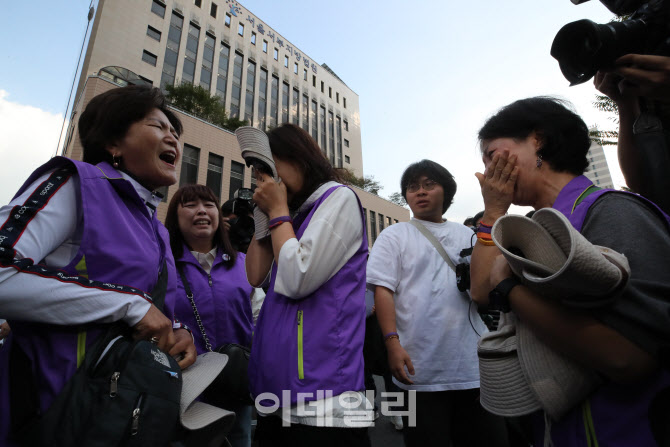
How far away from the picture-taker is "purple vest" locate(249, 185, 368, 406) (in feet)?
3.71

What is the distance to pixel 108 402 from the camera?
34.5 inches

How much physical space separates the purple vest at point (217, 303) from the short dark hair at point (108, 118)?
37.5 inches

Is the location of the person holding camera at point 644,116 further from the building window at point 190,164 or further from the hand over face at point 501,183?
the building window at point 190,164

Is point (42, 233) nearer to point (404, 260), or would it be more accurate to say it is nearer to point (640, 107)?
point (404, 260)

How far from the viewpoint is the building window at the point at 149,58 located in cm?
2142

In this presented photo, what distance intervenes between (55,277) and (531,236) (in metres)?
1.32

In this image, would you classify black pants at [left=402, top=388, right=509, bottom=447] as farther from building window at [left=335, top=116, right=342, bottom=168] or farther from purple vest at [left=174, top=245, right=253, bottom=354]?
building window at [left=335, top=116, right=342, bottom=168]

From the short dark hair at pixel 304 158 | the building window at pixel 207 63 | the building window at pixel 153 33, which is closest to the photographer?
the short dark hair at pixel 304 158

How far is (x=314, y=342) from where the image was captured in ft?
3.81

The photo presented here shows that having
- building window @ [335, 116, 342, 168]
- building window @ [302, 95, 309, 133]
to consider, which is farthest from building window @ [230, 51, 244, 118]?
building window @ [335, 116, 342, 168]

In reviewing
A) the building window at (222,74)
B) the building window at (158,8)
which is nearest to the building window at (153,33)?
the building window at (158,8)

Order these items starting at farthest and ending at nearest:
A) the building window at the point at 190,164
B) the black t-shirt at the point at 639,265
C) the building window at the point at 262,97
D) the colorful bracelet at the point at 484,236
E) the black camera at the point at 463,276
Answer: the building window at the point at 262,97
the building window at the point at 190,164
the black camera at the point at 463,276
the colorful bracelet at the point at 484,236
the black t-shirt at the point at 639,265

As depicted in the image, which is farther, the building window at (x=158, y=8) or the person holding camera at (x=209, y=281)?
the building window at (x=158, y=8)

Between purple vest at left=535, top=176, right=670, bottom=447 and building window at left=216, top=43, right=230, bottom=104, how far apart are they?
92.3ft
